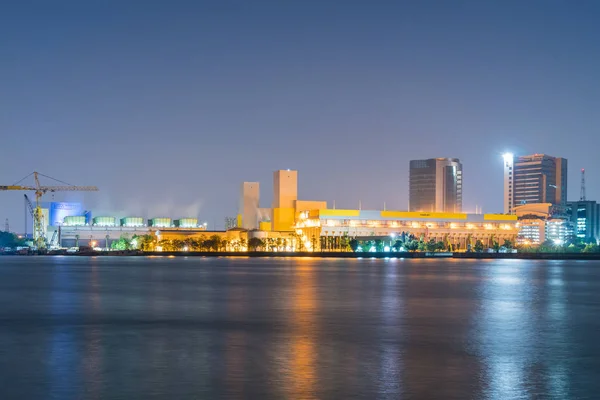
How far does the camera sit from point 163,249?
632 feet

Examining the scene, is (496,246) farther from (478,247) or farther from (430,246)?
(430,246)

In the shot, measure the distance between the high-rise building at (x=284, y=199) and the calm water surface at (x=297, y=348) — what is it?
152947 millimetres

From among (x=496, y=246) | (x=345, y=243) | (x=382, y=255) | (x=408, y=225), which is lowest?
(x=382, y=255)

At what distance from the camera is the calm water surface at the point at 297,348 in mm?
15320

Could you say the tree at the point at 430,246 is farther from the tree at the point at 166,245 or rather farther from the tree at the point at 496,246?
the tree at the point at 166,245

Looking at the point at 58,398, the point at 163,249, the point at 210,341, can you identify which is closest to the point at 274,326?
the point at 210,341

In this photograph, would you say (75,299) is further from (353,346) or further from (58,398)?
(58,398)

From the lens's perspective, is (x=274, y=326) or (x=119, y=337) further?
(x=274, y=326)

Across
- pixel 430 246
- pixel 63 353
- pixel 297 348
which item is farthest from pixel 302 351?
pixel 430 246

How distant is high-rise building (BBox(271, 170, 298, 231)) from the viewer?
193125mm

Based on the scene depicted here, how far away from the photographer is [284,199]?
7707 inches

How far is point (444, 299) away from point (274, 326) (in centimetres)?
1588

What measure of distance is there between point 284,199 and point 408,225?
31.4 m

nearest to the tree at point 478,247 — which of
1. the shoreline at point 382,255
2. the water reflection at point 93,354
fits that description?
the shoreline at point 382,255
